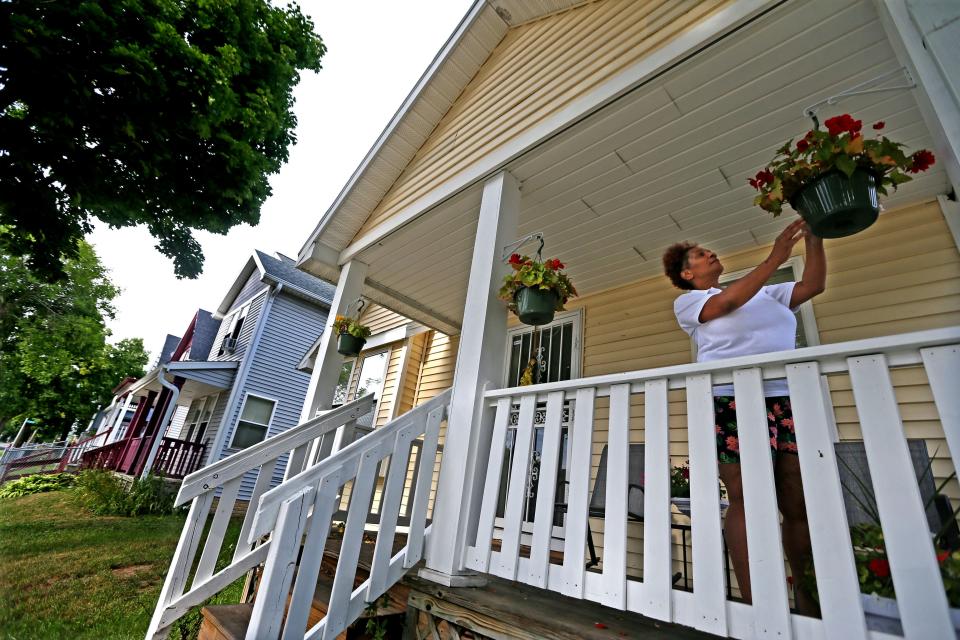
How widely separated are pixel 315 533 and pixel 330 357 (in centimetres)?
249

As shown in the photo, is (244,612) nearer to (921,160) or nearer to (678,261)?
(678,261)

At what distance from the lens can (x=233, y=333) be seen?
1370cm

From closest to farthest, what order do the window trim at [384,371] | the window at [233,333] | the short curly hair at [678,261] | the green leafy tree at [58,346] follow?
1. the short curly hair at [678,261]
2. the window trim at [384,371]
3. the window at [233,333]
4. the green leafy tree at [58,346]

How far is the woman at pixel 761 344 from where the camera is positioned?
1525 mm

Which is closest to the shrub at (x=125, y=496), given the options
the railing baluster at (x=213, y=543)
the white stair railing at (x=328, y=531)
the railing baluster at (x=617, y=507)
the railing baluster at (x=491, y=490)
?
the railing baluster at (x=213, y=543)

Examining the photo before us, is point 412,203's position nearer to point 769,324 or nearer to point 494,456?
point 494,456

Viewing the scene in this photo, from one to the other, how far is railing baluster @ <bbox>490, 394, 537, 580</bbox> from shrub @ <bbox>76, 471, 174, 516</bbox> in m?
9.22

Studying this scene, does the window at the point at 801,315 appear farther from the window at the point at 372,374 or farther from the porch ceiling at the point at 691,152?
the window at the point at 372,374

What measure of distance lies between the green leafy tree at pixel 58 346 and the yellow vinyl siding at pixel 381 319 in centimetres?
1138

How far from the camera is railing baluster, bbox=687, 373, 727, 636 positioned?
1.37m

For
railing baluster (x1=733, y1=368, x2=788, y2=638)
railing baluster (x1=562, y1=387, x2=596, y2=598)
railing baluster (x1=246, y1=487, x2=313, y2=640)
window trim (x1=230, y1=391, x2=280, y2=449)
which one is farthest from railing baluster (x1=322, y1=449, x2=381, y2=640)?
window trim (x1=230, y1=391, x2=280, y2=449)

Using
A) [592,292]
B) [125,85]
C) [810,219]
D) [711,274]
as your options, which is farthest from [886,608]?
[125,85]

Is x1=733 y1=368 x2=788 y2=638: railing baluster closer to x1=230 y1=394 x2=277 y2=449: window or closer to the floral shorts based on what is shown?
the floral shorts

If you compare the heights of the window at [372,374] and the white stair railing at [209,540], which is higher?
the window at [372,374]
